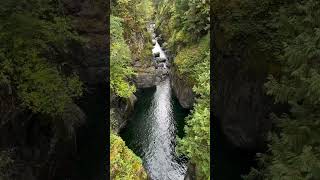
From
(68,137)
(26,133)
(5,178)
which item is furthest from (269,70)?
(5,178)

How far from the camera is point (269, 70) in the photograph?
70.9 feet

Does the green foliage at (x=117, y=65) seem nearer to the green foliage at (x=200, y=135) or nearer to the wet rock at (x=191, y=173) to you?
the green foliage at (x=200, y=135)

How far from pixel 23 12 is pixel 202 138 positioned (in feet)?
36.1

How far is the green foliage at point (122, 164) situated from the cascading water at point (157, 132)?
539cm

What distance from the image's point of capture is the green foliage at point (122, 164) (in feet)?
65.7

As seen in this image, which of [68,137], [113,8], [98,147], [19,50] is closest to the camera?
[19,50]

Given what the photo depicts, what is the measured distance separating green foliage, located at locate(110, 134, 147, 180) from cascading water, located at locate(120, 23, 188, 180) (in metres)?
5.39

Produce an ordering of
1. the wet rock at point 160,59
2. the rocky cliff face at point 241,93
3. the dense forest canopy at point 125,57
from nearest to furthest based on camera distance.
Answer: the dense forest canopy at point 125,57
the rocky cliff face at point 241,93
the wet rock at point 160,59

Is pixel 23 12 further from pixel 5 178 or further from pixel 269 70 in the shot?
pixel 269 70

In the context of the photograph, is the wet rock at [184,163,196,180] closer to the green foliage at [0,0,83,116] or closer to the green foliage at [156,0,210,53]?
the green foliage at [0,0,83,116]

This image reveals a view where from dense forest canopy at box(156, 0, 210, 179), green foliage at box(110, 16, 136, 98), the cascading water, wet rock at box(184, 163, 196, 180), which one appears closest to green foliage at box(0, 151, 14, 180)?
dense forest canopy at box(156, 0, 210, 179)

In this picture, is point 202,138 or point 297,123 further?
point 202,138

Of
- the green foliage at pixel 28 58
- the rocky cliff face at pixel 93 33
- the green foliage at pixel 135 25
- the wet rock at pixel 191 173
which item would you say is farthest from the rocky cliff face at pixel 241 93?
the green foliage at pixel 135 25

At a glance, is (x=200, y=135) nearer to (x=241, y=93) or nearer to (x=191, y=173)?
(x=191, y=173)
